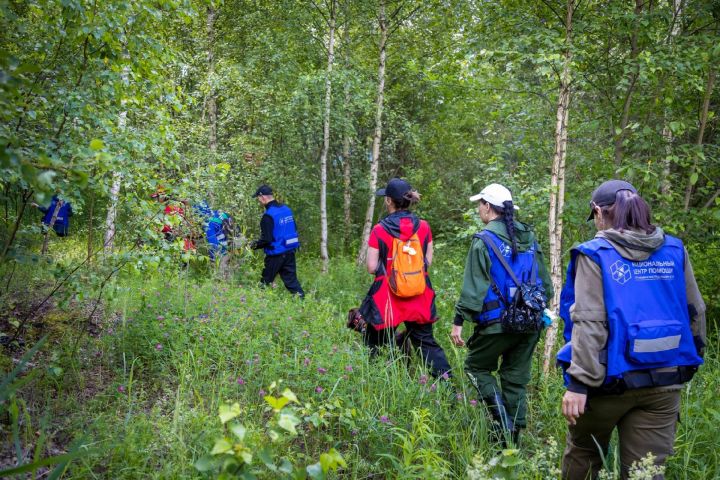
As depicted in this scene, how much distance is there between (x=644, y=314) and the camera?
8.79ft

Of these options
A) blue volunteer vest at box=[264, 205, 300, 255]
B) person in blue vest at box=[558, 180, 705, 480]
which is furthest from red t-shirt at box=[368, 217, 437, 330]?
blue volunteer vest at box=[264, 205, 300, 255]

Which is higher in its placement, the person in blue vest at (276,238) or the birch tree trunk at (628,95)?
the birch tree trunk at (628,95)

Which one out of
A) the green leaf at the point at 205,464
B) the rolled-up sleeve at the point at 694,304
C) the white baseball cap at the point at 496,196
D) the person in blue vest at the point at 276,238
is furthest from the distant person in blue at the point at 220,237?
the rolled-up sleeve at the point at 694,304

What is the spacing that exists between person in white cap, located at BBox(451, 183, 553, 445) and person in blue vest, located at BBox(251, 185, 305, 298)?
4313mm

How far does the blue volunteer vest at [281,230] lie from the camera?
26.5 feet

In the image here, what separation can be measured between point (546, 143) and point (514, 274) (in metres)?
3.76

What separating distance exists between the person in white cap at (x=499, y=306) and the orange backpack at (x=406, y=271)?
873 millimetres

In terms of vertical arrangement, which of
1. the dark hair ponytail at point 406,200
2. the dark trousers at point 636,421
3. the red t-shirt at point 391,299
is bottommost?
the dark trousers at point 636,421

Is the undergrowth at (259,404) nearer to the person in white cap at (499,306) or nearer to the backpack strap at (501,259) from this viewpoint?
the person in white cap at (499,306)

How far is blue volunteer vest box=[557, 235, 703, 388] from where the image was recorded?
264 centimetres

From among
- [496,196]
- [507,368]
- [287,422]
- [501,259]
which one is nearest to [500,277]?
[501,259]

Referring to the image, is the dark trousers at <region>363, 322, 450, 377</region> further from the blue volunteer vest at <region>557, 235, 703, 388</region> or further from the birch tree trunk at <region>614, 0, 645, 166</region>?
the birch tree trunk at <region>614, 0, 645, 166</region>

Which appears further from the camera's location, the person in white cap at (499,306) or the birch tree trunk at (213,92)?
the birch tree trunk at (213,92)

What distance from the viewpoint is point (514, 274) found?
3.93 m
